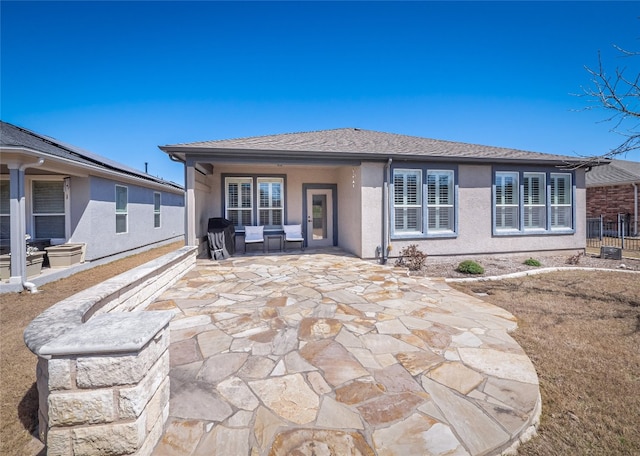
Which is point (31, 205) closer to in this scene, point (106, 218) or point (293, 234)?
point (106, 218)

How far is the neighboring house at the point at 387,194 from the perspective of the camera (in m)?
7.31

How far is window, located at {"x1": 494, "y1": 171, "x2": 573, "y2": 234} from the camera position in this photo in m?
8.45

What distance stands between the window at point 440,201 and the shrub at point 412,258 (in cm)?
100

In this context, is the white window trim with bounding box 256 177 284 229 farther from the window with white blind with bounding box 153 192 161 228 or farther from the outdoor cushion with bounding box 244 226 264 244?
the window with white blind with bounding box 153 192 161 228

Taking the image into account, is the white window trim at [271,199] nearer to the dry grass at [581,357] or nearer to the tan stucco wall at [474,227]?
the tan stucco wall at [474,227]

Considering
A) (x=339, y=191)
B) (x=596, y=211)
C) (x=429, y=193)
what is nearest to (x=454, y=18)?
(x=429, y=193)

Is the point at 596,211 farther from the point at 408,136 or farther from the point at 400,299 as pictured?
the point at 400,299

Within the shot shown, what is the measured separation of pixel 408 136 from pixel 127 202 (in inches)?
453

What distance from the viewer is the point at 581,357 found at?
295 cm

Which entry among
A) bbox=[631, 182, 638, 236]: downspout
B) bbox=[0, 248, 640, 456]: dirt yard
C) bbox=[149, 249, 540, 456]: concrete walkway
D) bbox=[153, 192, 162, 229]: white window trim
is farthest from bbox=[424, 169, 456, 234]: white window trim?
bbox=[631, 182, 638, 236]: downspout

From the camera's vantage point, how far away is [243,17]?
7383 millimetres

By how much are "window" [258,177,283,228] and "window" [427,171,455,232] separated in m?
4.83

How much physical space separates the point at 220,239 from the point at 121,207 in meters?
5.32

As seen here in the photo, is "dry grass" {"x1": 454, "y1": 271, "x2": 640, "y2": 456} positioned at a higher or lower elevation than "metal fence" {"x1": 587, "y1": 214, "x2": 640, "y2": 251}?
lower
